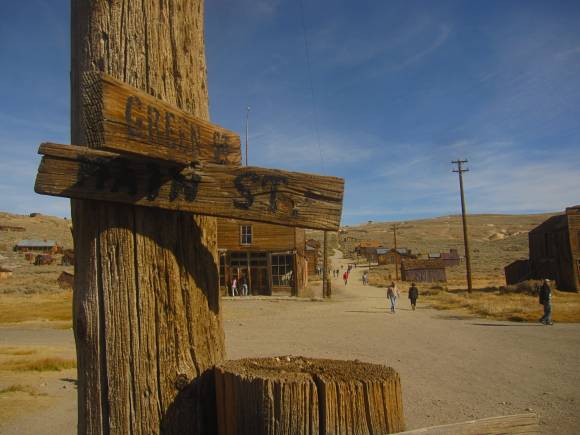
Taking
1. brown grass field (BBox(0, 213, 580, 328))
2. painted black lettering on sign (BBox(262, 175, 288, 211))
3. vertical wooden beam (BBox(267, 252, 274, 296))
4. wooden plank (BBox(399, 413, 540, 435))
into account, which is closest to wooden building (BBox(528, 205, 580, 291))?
brown grass field (BBox(0, 213, 580, 328))

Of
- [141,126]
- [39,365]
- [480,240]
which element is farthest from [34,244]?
[480,240]

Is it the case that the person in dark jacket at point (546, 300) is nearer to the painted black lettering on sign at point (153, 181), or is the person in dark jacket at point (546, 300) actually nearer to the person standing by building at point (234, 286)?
the painted black lettering on sign at point (153, 181)

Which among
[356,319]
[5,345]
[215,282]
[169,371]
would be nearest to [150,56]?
[215,282]

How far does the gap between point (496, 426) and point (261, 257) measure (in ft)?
92.8

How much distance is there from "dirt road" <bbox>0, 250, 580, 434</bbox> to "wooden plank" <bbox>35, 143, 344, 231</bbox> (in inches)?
191

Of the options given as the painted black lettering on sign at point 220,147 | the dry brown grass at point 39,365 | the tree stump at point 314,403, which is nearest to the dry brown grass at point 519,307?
the dry brown grass at point 39,365

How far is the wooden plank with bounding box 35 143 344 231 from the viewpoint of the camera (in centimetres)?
168

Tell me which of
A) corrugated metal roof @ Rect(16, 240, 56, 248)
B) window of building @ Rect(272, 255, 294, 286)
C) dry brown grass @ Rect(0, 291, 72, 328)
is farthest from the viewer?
corrugated metal roof @ Rect(16, 240, 56, 248)

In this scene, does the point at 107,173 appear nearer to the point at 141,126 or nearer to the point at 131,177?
the point at 131,177

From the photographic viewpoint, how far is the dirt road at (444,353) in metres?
6.31

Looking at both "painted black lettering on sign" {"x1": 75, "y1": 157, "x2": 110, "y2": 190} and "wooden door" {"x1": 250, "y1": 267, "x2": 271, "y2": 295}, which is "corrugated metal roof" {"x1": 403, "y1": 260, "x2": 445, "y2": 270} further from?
"painted black lettering on sign" {"x1": 75, "y1": 157, "x2": 110, "y2": 190}

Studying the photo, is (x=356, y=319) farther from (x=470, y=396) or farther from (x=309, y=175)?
(x=309, y=175)

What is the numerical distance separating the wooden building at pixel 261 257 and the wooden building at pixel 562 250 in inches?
684

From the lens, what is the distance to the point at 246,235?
2892 centimetres
